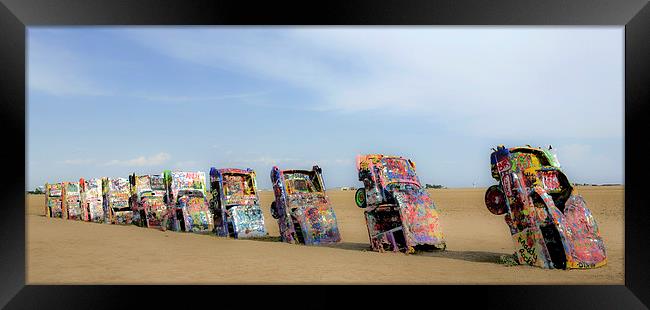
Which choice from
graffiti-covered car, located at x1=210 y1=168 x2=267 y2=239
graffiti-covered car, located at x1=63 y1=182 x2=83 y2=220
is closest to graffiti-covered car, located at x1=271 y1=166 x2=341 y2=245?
graffiti-covered car, located at x1=210 y1=168 x2=267 y2=239

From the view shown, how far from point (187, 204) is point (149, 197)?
7.55 ft

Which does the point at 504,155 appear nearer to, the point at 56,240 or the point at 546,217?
the point at 546,217

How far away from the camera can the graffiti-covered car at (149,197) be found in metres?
17.6

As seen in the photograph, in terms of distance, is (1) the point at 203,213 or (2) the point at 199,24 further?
(1) the point at 203,213

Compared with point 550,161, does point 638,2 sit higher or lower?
higher

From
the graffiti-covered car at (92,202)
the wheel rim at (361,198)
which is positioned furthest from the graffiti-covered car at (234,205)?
the graffiti-covered car at (92,202)

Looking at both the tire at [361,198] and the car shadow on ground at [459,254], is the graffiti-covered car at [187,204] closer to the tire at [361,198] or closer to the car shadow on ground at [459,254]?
the car shadow on ground at [459,254]

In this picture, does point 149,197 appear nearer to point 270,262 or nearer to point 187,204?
point 187,204

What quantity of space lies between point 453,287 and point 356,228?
36.1 feet

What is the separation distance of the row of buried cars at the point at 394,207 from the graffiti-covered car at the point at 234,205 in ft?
0.09

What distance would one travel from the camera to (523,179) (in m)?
8.73

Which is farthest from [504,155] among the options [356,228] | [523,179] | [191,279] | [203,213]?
[203,213]

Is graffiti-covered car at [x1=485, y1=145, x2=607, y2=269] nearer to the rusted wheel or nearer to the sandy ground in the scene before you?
the sandy ground

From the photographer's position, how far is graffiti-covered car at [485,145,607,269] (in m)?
8.41
